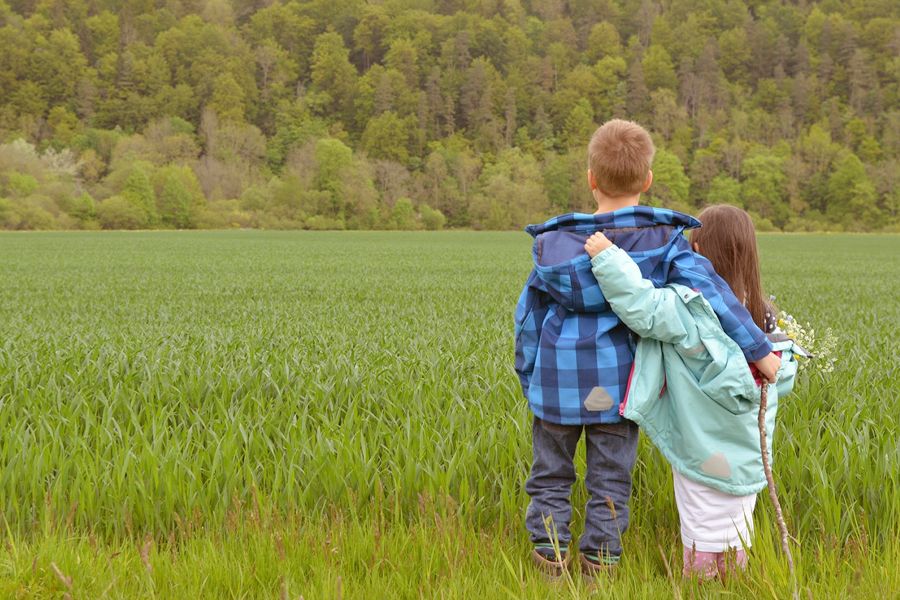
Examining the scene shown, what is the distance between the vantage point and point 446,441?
4039mm

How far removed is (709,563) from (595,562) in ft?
1.34

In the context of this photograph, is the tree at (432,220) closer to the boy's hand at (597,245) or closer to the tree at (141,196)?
the tree at (141,196)

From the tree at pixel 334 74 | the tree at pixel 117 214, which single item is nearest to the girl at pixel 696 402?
the tree at pixel 117 214

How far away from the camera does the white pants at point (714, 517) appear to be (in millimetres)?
2664

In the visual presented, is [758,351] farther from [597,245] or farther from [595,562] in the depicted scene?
[595,562]

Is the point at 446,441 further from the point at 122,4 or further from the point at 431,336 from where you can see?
the point at 122,4

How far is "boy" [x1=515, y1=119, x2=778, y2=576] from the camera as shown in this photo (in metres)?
2.65

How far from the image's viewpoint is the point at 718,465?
2.60 meters

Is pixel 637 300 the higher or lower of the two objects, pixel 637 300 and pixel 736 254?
the lower

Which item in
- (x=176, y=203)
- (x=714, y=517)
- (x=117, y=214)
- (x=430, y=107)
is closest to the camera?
(x=714, y=517)

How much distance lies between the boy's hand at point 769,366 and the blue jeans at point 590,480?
50 centimetres

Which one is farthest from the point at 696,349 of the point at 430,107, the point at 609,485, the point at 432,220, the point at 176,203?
the point at 430,107

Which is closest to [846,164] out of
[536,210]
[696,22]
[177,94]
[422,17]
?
[536,210]

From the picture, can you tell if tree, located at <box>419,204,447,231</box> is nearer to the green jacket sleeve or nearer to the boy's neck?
the boy's neck
